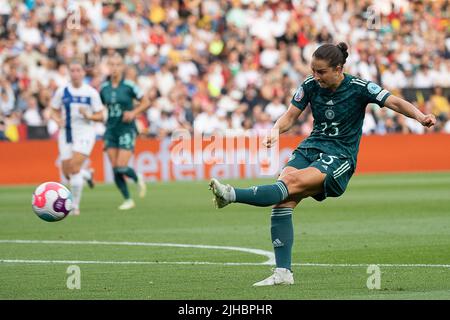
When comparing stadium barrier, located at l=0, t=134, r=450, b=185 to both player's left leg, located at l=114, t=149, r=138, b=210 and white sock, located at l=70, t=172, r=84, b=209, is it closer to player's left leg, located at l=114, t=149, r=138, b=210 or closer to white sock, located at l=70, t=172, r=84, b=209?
player's left leg, located at l=114, t=149, r=138, b=210

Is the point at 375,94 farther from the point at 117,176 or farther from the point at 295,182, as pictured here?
the point at 117,176

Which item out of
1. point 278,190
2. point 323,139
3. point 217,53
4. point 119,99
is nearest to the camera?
point 278,190

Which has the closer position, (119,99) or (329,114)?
(329,114)

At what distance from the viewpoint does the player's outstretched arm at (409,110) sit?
30.4 feet

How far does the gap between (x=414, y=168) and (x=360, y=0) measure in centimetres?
655

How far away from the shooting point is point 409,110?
9508mm

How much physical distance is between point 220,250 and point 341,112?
3.32 metres

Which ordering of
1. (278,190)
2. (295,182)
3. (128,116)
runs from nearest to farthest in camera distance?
(278,190), (295,182), (128,116)

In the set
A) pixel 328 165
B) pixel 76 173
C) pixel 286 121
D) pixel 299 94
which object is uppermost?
pixel 299 94

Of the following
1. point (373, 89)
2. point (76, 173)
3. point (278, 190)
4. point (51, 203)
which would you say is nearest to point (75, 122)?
point (76, 173)

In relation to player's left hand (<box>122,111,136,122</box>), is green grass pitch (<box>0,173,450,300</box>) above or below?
below

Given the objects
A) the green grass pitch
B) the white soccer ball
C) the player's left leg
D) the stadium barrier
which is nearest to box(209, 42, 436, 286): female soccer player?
the green grass pitch

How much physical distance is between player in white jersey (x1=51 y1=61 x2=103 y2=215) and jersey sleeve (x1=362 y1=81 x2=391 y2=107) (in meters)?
9.53

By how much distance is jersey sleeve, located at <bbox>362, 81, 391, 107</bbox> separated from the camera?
31.9ft
